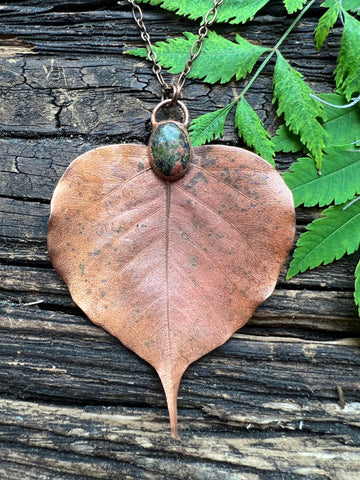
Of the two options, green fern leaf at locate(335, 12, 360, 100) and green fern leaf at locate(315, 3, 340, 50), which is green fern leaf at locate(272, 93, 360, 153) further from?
green fern leaf at locate(315, 3, 340, 50)

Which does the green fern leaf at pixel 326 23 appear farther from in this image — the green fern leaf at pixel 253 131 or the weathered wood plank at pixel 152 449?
the weathered wood plank at pixel 152 449

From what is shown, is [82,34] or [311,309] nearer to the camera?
[311,309]

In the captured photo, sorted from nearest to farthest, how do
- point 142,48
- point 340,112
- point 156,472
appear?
point 156,472 → point 340,112 → point 142,48

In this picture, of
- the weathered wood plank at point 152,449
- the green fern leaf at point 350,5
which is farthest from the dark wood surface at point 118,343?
the green fern leaf at point 350,5

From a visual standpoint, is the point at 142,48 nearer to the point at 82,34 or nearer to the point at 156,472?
the point at 82,34

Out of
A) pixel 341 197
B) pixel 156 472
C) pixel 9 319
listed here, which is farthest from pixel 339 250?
pixel 9 319

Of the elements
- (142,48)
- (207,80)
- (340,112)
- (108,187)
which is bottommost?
(108,187)

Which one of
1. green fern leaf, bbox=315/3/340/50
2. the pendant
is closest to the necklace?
the pendant
